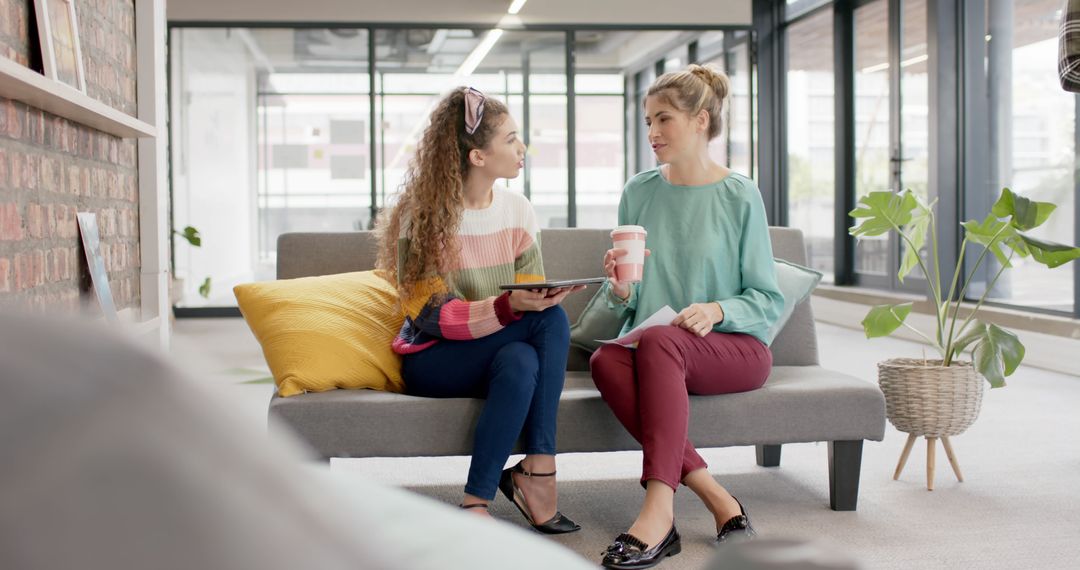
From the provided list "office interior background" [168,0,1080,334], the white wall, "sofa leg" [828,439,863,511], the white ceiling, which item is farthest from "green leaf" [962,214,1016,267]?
the white wall

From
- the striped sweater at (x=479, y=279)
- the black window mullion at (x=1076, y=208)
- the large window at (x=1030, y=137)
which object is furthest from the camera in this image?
the large window at (x=1030, y=137)

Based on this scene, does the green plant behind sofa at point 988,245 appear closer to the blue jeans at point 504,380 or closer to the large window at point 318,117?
the blue jeans at point 504,380

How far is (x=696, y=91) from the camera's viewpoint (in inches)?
98.2

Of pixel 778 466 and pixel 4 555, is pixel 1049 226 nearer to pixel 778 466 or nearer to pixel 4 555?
pixel 778 466

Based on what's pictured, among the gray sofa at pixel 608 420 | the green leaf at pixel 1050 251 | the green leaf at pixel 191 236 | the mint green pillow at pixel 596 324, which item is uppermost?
the green leaf at pixel 191 236

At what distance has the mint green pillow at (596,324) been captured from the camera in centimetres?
264

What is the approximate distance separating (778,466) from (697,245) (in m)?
0.87

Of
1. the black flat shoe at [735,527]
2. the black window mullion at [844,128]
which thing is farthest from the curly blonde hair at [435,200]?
the black window mullion at [844,128]

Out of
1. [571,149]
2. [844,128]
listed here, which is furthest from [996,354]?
[571,149]

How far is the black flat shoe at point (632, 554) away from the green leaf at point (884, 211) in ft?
3.99

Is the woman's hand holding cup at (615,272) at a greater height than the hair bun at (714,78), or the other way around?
the hair bun at (714,78)

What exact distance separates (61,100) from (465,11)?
6841mm

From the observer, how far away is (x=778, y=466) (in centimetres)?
297

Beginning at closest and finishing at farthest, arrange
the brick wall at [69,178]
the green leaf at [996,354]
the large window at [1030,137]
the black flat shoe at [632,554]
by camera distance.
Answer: the brick wall at [69,178]
the black flat shoe at [632,554]
the green leaf at [996,354]
the large window at [1030,137]
